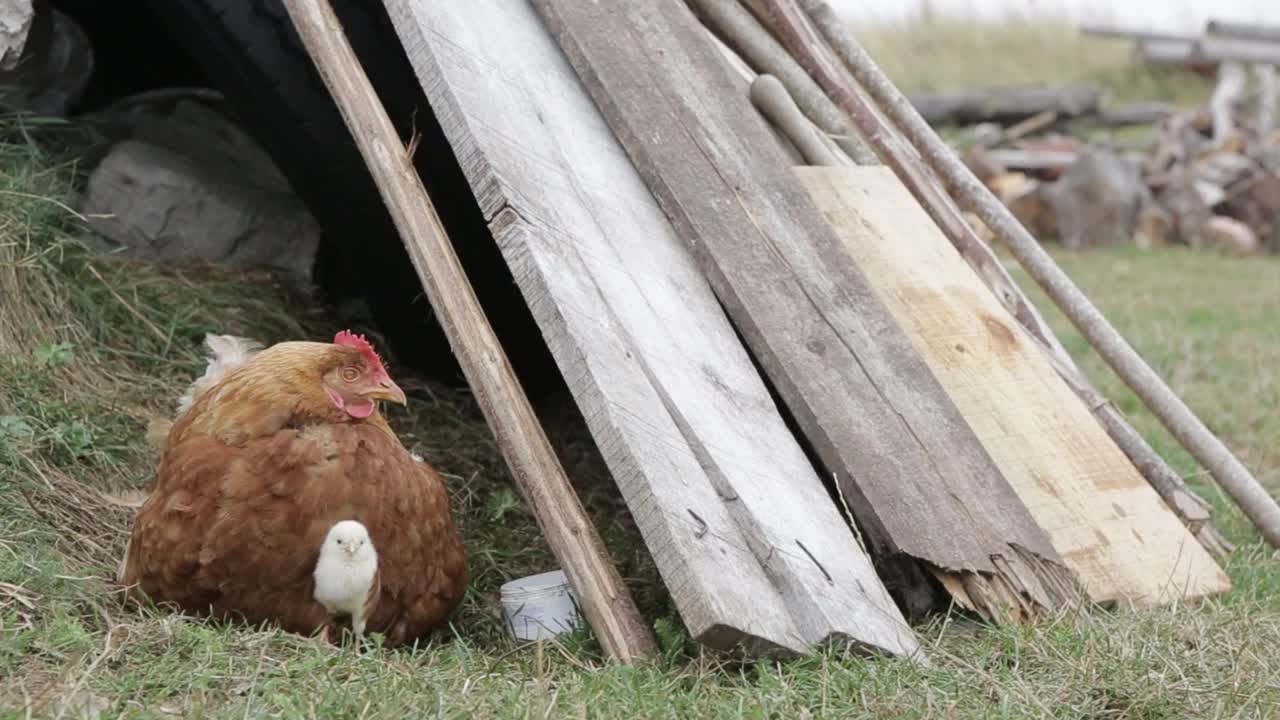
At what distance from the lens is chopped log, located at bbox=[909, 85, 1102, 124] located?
14.4 meters

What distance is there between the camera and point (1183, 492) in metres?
4.16

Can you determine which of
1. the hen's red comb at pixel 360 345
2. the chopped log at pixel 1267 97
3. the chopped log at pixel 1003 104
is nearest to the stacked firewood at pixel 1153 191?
the chopped log at pixel 1267 97

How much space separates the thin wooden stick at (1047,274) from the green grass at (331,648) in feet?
0.63

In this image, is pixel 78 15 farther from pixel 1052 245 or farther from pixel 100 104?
pixel 1052 245

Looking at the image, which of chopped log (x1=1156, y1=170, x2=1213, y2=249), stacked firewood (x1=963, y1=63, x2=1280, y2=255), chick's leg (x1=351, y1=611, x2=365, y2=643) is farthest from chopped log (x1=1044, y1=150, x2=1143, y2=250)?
chick's leg (x1=351, y1=611, x2=365, y2=643)

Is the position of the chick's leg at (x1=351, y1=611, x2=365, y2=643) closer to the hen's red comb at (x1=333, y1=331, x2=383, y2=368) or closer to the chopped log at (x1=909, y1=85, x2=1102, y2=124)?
the hen's red comb at (x1=333, y1=331, x2=383, y2=368)

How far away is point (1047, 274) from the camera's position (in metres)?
4.49

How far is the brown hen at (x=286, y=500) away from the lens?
3.00 metres

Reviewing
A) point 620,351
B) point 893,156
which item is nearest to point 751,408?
point 620,351

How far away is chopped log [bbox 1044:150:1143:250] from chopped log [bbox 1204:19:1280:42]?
4485 mm

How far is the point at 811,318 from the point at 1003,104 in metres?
11.6

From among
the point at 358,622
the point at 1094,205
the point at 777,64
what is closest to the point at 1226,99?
the point at 1094,205

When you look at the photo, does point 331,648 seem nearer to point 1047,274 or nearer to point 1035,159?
point 1047,274

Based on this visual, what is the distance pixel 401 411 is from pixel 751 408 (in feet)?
5.39
